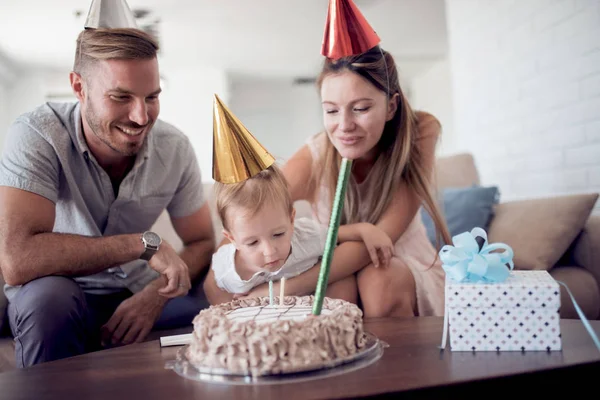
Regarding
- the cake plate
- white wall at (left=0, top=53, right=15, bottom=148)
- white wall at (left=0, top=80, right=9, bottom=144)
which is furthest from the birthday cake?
white wall at (left=0, top=80, right=9, bottom=144)

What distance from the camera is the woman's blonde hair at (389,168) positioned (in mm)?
1654

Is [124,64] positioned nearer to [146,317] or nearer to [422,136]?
[146,317]

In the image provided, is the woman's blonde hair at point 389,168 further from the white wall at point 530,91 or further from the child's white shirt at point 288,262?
the white wall at point 530,91

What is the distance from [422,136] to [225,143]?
87cm

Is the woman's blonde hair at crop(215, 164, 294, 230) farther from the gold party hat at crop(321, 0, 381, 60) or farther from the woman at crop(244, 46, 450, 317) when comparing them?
the gold party hat at crop(321, 0, 381, 60)

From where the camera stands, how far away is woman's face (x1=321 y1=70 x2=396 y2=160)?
5.10 feet

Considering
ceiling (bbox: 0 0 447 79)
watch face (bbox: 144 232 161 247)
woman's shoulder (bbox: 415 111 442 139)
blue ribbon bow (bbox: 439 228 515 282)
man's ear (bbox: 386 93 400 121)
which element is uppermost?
ceiling (bbox: 0 0 447 79)

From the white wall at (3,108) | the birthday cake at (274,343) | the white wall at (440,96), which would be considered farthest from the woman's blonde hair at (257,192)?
the white wall at (3,108)

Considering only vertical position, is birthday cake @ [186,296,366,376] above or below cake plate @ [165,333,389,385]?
above

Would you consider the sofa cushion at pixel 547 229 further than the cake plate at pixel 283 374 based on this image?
Yes

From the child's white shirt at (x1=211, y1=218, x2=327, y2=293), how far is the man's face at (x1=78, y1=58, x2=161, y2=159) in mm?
400

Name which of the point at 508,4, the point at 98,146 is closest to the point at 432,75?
the point at 508,4

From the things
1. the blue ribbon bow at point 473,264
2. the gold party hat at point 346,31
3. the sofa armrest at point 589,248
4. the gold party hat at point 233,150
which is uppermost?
the gold party hat at point 346,31

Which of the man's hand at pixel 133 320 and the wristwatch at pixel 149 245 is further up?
the wristwatch at pixel 149 245
